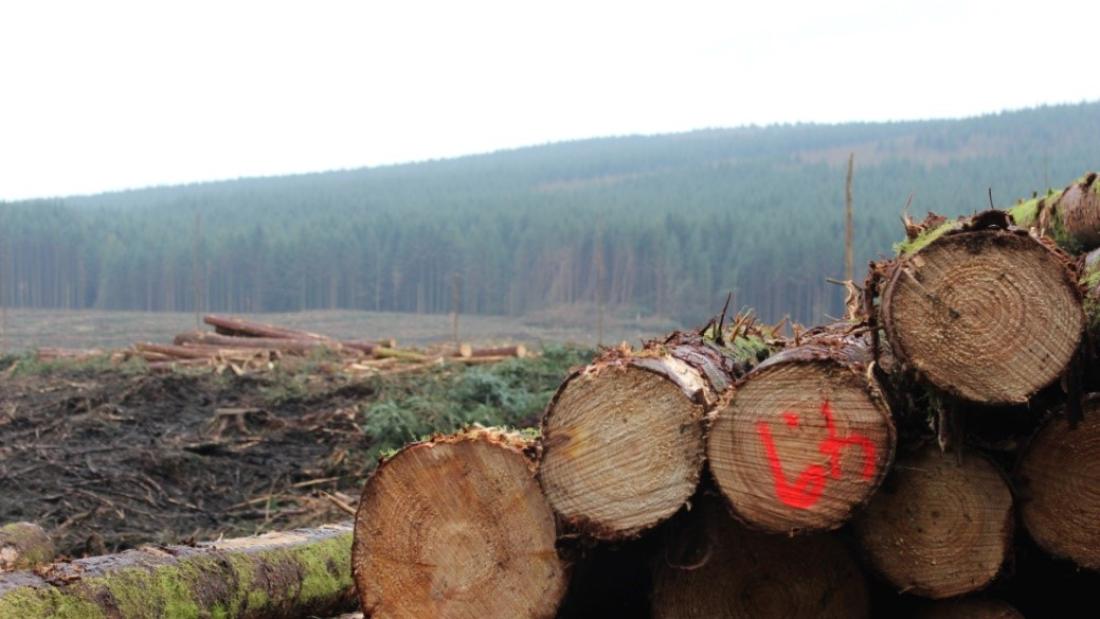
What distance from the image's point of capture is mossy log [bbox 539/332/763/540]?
11.7 ft

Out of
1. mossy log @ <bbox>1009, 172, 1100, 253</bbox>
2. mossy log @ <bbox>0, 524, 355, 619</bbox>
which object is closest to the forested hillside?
mossy log @ <bbox>1009, 172, 1100, 253</bbox>

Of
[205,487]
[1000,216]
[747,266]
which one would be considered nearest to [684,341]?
[1000,216]

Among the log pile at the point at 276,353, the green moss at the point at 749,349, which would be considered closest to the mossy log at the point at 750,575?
the green moss at the point at 749,349

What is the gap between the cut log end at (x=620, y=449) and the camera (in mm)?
3561

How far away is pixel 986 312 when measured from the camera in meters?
3.40

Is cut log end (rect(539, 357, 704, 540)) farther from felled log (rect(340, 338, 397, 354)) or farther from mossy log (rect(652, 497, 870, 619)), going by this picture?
felled log (rect(340, 338, 397, 354))

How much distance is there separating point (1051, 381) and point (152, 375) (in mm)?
14720

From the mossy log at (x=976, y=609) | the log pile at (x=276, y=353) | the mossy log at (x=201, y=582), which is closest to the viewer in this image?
the mossy log at (x=976, y=609)

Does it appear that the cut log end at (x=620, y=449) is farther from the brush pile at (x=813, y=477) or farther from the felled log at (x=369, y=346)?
the felled log at (x=369, y=346)

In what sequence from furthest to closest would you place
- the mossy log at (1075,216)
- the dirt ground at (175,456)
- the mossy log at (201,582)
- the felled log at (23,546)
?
the dirt ground at (175,456) → the felled log at (23,546) → the mossy log at (1075,216) → the mossy log at (201,582)

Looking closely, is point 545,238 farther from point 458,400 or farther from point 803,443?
point 803,443

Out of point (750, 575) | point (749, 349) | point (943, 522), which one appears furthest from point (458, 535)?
point (943, 522)

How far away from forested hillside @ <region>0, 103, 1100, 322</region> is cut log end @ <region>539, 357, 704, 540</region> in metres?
43.4

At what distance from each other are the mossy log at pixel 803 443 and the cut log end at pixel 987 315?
192 millimetres
